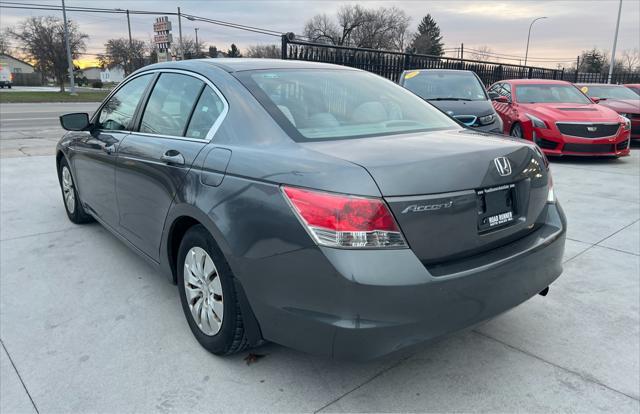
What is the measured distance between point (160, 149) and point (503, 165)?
76.1 inches

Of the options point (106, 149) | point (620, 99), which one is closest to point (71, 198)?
point (106, 149)

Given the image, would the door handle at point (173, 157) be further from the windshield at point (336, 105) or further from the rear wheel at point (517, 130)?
the rear wheel at point (517, 130)

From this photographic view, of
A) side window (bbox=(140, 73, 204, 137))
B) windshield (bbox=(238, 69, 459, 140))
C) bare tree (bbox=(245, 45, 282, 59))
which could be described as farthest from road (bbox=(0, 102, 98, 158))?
bare tree (bbox=(245, 45, 282, 59))

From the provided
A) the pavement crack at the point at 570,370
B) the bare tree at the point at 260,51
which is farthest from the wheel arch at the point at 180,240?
the bare tree at the point at 260,51

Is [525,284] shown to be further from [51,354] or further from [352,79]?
[51,354]

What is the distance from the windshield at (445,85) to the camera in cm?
885

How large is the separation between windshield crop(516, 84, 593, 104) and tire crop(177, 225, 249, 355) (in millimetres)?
8605

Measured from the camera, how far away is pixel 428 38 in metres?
74.4

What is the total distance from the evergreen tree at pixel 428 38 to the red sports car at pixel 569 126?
62884 millimetres

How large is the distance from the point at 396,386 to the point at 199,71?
2.08 meters

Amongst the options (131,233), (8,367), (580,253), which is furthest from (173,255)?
(580,253)

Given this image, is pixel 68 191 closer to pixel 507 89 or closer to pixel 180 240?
pixel 180 240

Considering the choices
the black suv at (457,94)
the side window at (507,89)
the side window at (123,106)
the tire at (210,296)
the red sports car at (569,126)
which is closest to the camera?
the tire at (210,296)

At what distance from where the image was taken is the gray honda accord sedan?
6.06ft
